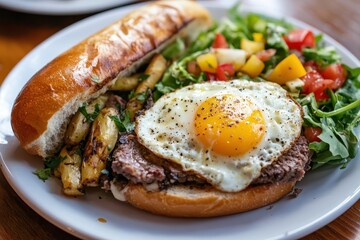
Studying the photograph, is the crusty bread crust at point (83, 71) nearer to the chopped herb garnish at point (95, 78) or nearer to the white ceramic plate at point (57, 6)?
the chopped herb garnish at point (95, 78)

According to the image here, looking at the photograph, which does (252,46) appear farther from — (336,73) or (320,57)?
(336,73)

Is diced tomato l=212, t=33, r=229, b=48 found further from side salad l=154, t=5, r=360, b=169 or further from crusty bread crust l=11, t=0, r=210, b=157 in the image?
crusty bread crust l=11, t=0, r=210, b=157

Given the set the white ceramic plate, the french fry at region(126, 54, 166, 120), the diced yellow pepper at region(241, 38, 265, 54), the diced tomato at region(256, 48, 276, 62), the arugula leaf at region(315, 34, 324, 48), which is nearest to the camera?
the french fry at region(126, 54, 166, 120)

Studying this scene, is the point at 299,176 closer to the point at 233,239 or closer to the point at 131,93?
the point at 233,239

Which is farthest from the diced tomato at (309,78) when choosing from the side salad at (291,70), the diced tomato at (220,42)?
the diced tomato at (220,42)

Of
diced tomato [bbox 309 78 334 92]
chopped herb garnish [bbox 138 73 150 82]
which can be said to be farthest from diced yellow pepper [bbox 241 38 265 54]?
chopped herb garnish [bbox 138 73 150 82]

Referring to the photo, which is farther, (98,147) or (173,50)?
(173,50)

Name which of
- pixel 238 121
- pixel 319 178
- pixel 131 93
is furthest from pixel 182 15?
pixel 319 178

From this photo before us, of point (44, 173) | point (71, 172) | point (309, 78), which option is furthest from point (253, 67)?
point (44, 173)
